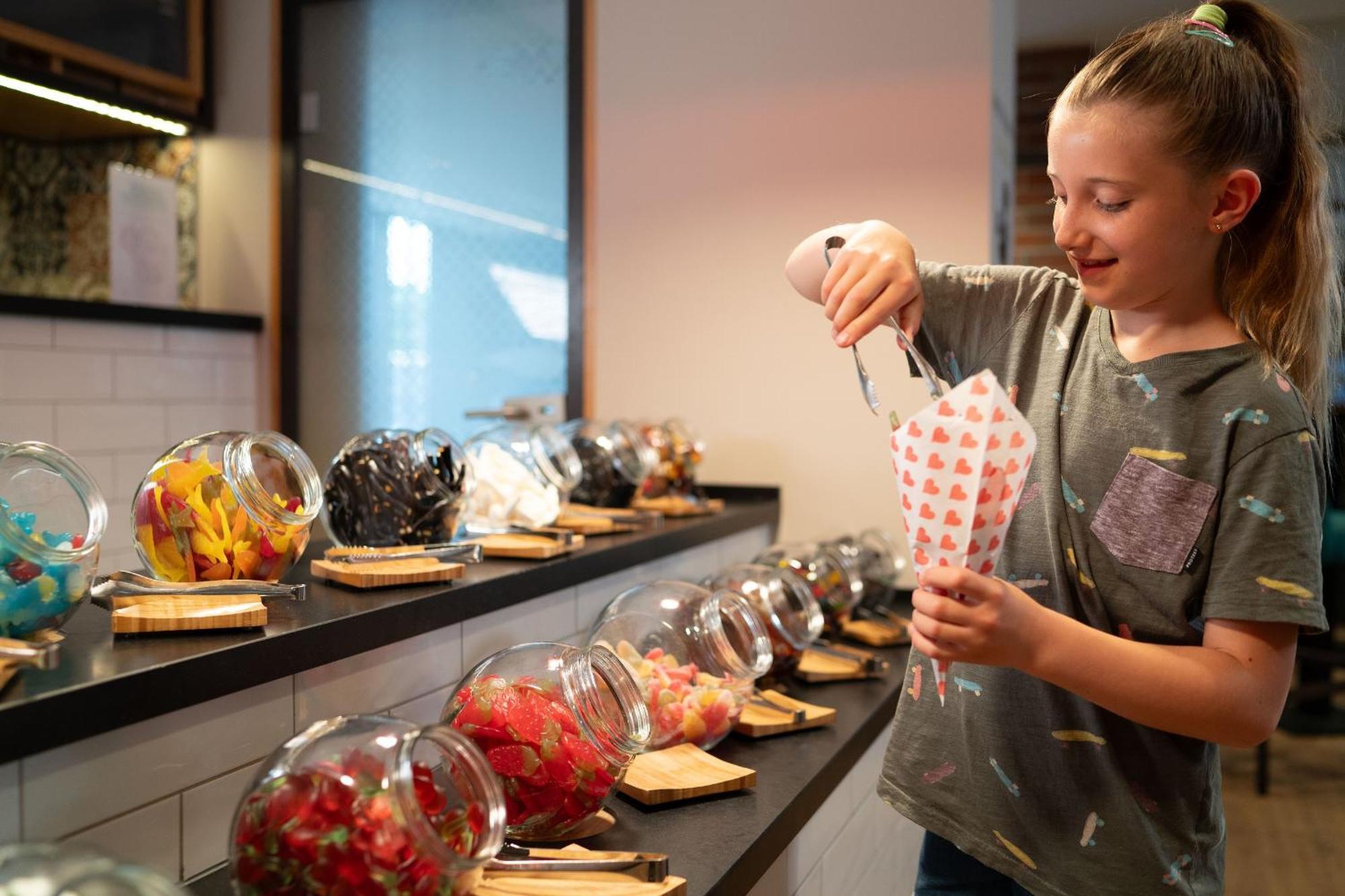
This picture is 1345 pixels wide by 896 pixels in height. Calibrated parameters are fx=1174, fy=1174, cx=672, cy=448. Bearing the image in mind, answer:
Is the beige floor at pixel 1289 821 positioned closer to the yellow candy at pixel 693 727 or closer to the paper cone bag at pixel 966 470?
the yellow candy at pixel 693 727

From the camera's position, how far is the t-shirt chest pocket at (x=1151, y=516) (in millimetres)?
965

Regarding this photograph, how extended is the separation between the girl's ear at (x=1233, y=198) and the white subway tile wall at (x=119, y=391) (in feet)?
6.75

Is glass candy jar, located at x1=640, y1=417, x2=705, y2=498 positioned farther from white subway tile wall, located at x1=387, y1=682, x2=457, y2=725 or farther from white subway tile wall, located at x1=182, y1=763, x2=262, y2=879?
white subway tile wall, located at x1=182, y1=763, x2=262, y2=879

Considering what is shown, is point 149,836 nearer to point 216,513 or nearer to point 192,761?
point 192,761

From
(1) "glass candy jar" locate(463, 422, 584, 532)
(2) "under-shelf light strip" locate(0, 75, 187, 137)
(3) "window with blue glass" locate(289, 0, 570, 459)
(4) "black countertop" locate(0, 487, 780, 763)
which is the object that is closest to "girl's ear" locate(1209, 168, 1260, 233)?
(4) "black countertop" locate(0, 487, 780, 763)

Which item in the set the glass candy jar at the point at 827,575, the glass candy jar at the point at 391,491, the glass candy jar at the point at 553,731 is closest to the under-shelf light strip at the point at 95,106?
the glass candy jar at the point at 391,491

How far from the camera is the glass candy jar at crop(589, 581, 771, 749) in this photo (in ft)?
4.39

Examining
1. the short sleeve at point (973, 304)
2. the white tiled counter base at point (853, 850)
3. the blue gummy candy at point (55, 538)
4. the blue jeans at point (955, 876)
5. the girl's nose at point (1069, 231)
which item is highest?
the girl's nose at point (1069, 231)

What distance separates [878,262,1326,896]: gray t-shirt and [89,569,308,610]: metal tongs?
0.64 m

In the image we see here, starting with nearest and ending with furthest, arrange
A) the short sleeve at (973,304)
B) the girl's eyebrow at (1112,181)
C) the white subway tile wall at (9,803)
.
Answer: the white subway tile wall at (9,803) < the girl's eyebrow at (1112,181) < the short sleeve at (973,304)

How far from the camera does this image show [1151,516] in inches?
38.9

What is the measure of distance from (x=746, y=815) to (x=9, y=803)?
26.1 inches

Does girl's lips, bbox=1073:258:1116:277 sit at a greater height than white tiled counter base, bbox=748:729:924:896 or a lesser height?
greater

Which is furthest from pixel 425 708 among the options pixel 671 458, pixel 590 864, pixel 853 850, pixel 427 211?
pixel 427 211
